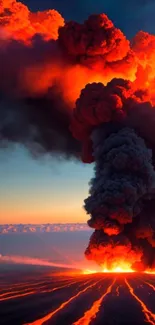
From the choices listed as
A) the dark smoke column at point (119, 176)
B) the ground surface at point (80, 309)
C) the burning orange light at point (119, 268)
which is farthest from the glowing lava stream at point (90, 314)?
the burning orange light at point (119, 268)

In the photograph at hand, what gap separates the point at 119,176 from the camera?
5284 centimetres

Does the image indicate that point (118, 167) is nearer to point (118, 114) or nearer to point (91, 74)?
point (118, 114)

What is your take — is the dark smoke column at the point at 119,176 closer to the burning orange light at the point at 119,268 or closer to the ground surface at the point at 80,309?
the burning orange light at the point at 119,268

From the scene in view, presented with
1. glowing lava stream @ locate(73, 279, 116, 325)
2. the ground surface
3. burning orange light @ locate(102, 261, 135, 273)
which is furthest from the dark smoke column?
glowing lava stream @ locate(73, 279, 116, 325)

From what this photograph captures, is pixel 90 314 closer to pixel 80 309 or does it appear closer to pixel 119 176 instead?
pixel 80 309

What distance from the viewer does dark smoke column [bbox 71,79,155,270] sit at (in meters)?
50.8

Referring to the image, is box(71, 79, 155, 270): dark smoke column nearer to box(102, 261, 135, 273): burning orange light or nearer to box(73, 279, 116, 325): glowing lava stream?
box(102, 261, 135, 273): burning orange light

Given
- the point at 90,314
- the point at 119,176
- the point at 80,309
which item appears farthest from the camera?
the point at 119,176

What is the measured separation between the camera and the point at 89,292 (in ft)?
94.4

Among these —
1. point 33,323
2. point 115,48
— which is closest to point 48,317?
point 33,323

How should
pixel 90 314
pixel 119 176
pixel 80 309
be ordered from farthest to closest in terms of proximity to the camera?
pixel 119 176
pixel 80 309
pixel 90 314

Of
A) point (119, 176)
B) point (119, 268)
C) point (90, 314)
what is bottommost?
point (90, 314)

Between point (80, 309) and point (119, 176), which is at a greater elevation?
point (119, 176)

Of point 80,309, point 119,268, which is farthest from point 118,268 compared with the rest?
point 80,309
